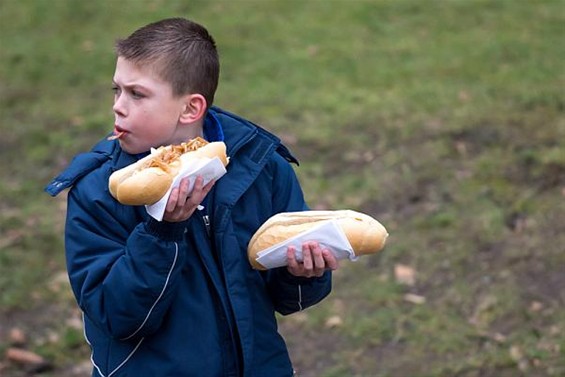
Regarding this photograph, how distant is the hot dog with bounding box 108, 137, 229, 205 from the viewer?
7.99ft

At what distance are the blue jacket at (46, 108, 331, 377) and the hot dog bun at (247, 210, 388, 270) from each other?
8 cm

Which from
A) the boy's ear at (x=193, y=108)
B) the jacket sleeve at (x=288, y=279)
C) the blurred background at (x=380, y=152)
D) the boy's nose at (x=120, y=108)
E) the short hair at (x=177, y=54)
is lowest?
the blurred background at (x=380, y=152)

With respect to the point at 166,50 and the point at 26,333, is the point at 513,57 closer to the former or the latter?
the point at 26,333

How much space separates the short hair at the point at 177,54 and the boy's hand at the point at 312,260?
0.45 meters

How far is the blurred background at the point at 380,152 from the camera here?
491 cm

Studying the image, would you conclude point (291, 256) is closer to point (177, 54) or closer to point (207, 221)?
point (207, 221)

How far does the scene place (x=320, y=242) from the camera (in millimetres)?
2656

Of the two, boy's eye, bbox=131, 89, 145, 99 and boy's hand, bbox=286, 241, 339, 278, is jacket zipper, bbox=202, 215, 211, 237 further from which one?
boy's eye, bbox=131, 89, 145, 99

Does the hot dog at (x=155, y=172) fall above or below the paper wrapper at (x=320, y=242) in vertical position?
above

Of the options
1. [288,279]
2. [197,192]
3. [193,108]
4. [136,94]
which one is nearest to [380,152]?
[288,279]

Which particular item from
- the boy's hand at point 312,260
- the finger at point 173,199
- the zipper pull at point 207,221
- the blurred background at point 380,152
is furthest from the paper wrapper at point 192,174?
the blurred background at point 380,152

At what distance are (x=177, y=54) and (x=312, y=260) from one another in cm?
61

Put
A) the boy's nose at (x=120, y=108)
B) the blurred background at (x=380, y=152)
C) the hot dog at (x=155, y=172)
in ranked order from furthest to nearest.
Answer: the blurred background at (x=380, y=152)
the boy's nose at (x=120, y=108)
the hot dog at (x=155, y=172)

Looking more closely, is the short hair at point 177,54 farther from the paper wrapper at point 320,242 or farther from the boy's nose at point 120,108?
the paper wrapper at point 320,242
